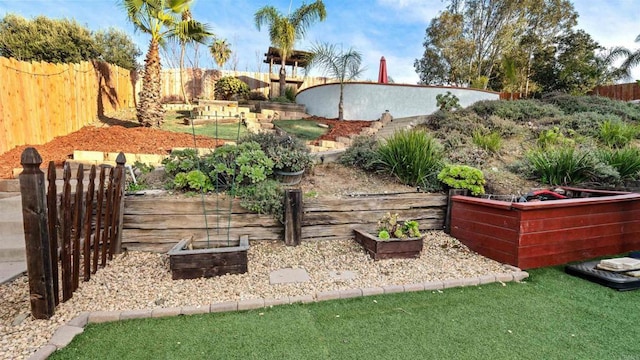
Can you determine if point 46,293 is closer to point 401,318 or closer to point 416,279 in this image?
point 401,318

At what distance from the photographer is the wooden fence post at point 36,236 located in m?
1.67

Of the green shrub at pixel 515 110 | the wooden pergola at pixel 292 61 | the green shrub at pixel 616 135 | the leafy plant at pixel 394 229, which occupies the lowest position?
the leafy plant at pixel 394 229

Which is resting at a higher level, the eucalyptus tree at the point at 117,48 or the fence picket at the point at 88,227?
the eucalyptus tree at the point at 117,48

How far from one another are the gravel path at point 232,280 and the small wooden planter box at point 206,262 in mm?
50

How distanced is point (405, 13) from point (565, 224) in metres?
13.0

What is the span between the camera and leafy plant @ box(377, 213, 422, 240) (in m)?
2.86

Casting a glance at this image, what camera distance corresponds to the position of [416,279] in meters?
2.47

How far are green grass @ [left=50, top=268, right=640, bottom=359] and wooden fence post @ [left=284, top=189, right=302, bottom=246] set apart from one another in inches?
37.3

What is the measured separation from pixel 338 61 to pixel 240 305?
295 inches

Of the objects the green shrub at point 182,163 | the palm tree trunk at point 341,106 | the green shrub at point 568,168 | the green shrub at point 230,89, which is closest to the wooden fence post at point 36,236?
the green shrub at point 182,163

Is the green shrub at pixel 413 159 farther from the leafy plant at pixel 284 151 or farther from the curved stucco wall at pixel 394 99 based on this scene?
the curved stucco wall at pixel 394 99

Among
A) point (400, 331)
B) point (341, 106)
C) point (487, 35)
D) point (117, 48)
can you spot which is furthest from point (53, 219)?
point (487, 35)

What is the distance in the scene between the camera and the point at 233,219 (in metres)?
2.91

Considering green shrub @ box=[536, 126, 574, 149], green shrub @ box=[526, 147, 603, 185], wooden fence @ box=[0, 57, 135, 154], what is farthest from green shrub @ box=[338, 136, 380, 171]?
wooden fence @ box=[0, 57, 135, 154]
